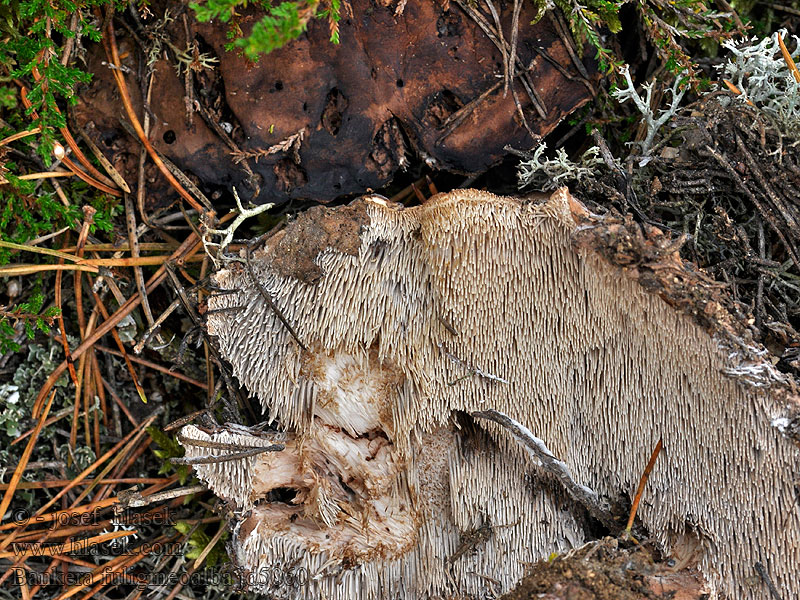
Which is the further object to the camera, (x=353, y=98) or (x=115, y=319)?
(x=115, y=319)

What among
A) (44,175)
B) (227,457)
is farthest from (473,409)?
(44,175)

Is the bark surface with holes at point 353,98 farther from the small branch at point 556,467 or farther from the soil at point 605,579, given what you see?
the soil at point 605,579

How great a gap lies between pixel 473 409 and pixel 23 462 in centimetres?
229

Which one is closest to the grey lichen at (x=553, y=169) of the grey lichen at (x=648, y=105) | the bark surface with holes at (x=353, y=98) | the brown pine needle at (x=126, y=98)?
the bark surface with holes at (x=353, y=98)

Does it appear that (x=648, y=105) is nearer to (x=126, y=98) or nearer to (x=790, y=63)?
(x=790, y=63)

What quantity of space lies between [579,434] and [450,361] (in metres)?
0.66

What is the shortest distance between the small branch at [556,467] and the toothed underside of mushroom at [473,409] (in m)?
0.09

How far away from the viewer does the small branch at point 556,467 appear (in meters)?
2.55

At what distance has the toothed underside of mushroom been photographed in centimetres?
227

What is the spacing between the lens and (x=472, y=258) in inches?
91.8

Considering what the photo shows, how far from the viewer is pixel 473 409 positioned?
2.67 meters

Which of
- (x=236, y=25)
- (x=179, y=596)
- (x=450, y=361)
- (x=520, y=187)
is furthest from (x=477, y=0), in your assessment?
(x=179, y=596)

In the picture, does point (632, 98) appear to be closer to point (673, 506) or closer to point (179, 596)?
point (673, 506)

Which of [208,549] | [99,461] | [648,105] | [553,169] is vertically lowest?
[208,549]
